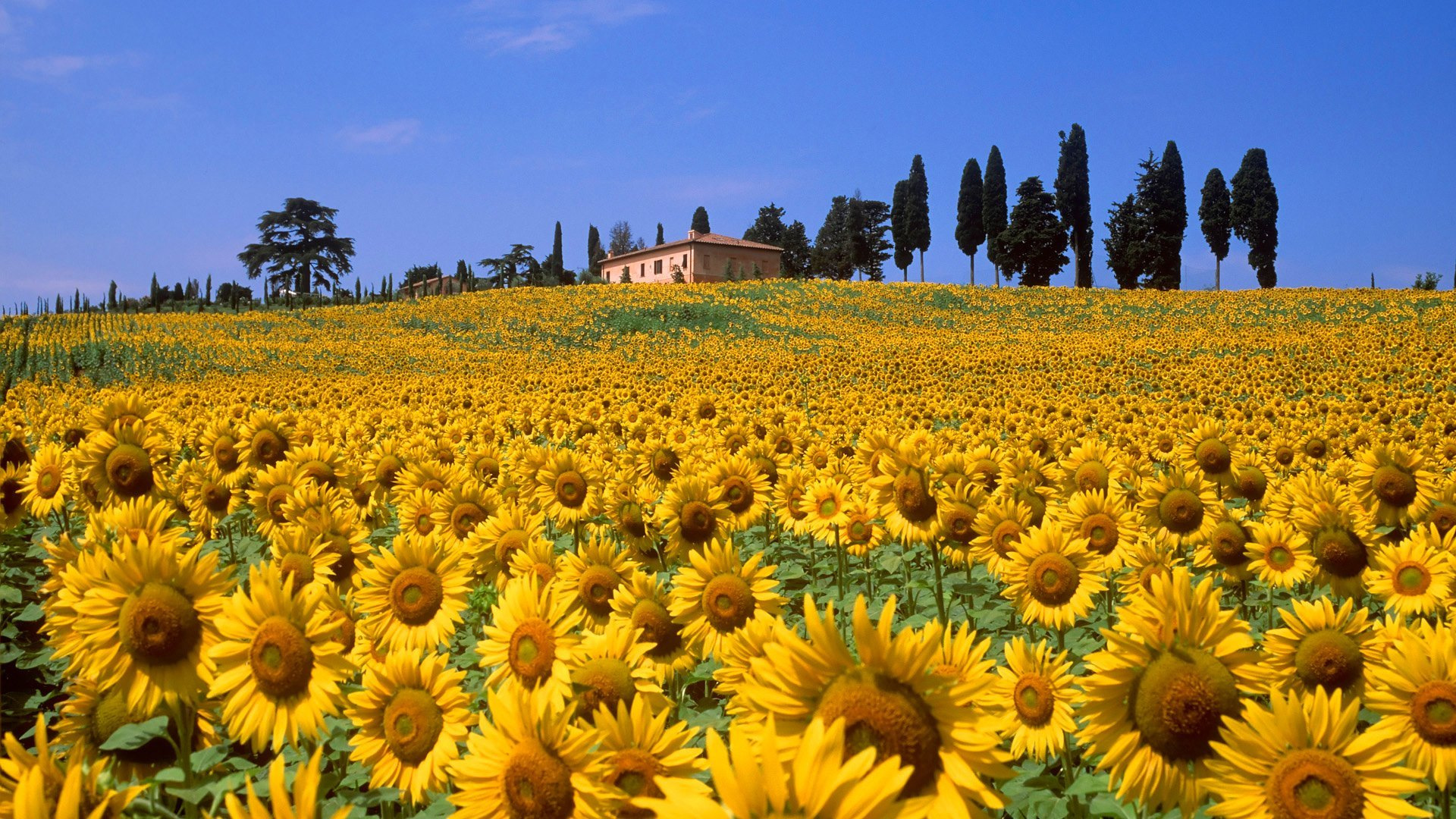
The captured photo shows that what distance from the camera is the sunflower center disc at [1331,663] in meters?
3.13

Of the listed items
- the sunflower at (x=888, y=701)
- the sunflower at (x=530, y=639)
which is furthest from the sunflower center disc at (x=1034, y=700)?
the sunflower at (x=888, y=701)

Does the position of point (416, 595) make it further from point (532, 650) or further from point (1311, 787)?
point (1311, 787)

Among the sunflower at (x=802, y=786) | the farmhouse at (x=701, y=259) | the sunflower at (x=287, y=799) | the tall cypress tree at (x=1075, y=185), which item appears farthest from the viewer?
the farmhouse at (x=701, y=259)

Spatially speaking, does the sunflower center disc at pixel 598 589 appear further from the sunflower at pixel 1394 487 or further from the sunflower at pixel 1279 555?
the sunflower at pixel 1394 487

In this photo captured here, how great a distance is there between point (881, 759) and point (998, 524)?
3357 mm

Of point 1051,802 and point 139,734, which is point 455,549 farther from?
point 1051,802

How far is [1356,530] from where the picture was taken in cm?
454

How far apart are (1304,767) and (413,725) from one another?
235 centimetres

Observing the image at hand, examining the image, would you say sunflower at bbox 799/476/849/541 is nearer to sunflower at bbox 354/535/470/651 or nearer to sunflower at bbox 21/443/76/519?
sunflower at bbox 354/535/470/651

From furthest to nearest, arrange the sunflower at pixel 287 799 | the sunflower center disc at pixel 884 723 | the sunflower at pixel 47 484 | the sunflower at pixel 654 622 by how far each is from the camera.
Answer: the sunflower at pixel 47 484 < the sunflower at pixel 654 622 < the sunflower center disc at pixel 884 723 < the sunflower at pixel 287 799

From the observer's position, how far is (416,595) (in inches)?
138

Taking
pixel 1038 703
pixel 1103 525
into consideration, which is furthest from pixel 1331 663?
pixel 1103 525

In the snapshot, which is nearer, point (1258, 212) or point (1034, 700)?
point (1034, 700)

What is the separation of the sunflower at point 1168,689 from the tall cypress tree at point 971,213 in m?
73.7
